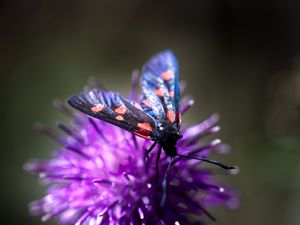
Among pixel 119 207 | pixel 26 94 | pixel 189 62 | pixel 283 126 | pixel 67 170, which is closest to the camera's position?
pixel 119 207

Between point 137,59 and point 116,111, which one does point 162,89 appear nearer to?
point 116,111

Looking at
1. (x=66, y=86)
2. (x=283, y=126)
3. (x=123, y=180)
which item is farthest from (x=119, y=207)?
(x=66, y=86)

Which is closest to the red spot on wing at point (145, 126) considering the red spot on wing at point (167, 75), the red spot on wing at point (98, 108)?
the red spot on wing at point (98, 108)

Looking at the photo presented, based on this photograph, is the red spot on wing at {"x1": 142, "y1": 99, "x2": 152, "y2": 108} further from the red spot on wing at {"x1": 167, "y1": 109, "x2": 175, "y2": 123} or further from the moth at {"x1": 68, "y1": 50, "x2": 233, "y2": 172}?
the red spot on wing at {"x1": 167, "y1": 109, "x2": 175, "y2": 123}

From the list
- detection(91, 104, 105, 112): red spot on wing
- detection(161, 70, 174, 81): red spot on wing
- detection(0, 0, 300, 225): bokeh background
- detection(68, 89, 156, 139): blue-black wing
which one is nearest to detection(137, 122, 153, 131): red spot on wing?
detection(68, 89, 156, 139): blue-black wing

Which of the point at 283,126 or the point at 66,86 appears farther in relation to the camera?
the point at 66,86

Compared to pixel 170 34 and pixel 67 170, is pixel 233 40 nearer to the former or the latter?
pixel 170 34

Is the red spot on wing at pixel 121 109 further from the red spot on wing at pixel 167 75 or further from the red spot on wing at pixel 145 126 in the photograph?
the red spot on wing at pixel 167 75
